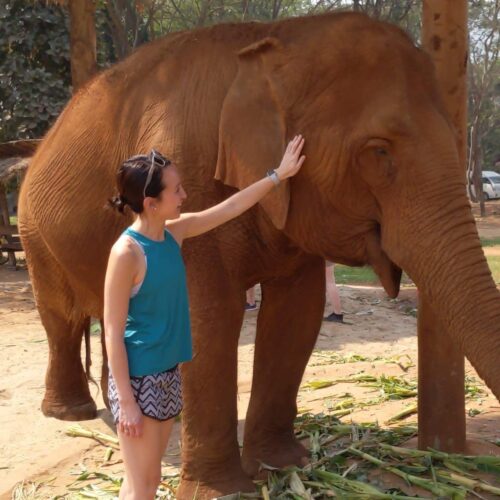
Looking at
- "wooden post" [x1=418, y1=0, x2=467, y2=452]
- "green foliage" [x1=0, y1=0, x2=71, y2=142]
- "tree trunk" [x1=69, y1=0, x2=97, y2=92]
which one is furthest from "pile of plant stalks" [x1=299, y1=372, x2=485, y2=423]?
"green foliage" [x1=0, y1=0, x2=71, y2=142]

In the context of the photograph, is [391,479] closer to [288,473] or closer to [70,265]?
[288,473]

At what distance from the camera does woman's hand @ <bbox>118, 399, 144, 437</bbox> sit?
2998 millimetres

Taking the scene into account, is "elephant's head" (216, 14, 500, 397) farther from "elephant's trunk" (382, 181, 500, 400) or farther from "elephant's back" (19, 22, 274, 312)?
"elephant's back" (19, 22, 274, 312)

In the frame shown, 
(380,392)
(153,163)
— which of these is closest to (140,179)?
(153,163)

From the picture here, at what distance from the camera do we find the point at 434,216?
3.45 metres

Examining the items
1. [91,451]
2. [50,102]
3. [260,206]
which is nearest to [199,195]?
[260,206]

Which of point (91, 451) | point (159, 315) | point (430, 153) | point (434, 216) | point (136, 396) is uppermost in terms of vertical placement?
point (430, 153)

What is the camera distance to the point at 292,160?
12.0ft

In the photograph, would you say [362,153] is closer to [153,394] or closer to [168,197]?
[168,197]

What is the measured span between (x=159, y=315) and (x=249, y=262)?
1.05m

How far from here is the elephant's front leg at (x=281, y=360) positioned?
4602mm

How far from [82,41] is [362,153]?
9027 millimetres

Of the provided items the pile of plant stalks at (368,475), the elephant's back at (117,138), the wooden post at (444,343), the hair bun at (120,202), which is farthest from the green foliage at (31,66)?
the hair bun at (120,202)

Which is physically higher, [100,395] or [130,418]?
[130,418]
